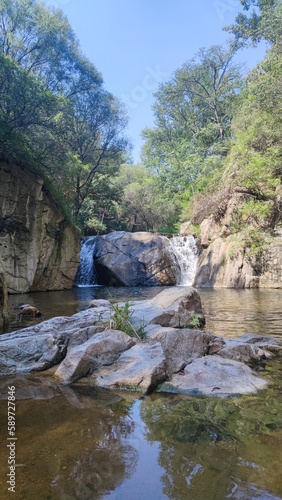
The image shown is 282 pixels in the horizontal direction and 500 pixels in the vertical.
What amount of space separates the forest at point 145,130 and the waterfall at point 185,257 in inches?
67.1

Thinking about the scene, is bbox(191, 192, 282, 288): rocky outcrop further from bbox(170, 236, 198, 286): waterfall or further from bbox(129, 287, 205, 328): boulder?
bbox(129, 287, 205, 328): boulder

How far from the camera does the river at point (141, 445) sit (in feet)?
5.19

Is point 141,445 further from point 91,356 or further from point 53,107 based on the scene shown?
point 53,107

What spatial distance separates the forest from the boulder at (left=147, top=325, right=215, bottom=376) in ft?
32.6

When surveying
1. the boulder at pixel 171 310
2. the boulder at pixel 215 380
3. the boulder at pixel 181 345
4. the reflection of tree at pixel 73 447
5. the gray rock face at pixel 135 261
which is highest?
the gray rock face at pixel 135 261

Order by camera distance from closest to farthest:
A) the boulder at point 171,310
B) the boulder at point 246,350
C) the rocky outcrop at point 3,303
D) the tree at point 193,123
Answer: the boulder at point 246,350
the boulder at point 171,310
the rocky outcrop at point 3,303
the tree at point 193,123

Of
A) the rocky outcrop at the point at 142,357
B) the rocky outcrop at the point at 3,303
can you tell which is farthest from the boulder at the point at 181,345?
the rocky outcrop at the point at 3,303

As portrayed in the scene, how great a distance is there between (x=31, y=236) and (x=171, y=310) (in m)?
9.64

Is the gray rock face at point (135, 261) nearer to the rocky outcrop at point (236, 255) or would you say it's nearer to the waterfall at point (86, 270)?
the waterfall at point (86, 270)

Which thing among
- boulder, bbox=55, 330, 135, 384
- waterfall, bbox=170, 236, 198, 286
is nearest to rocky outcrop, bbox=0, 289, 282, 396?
boulder, bbox=55, 330, 135, 384

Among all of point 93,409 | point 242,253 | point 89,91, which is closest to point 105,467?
point 93,409

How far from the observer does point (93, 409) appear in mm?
2594

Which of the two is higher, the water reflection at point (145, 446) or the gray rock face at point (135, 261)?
the gray rock face at point (135, 261)

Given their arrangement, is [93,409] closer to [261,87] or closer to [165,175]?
[261,87]
